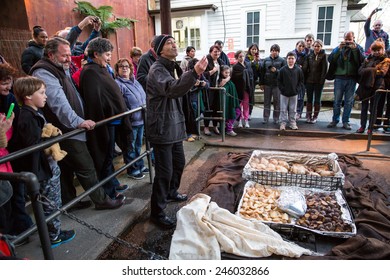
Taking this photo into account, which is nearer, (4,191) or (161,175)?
(4,191)

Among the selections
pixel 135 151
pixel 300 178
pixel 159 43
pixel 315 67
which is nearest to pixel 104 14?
pixel 315 67

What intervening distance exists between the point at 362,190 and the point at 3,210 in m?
4.02

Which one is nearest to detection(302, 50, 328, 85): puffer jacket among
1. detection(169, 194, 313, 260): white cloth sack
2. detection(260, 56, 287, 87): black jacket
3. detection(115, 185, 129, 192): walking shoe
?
detection(260, 56, 287, 87): black jacket

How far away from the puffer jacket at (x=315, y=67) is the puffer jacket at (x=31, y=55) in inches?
224

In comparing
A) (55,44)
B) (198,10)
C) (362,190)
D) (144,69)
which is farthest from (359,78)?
(198,10)

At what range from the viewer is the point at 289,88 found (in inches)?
253

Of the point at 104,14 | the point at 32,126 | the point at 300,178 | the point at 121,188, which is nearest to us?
the point at 32,126

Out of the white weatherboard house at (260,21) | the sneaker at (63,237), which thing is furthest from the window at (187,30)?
the sneaker at (63,237)

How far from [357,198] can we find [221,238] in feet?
6.65

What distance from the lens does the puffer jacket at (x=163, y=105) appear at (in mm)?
2779

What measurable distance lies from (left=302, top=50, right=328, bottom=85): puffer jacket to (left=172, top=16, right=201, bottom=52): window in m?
7.85

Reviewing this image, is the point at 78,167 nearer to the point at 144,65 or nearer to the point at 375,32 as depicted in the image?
the point at 144,65

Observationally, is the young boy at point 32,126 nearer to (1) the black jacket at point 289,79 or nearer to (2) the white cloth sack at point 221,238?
(2) the white cloth sack at point 221,238
